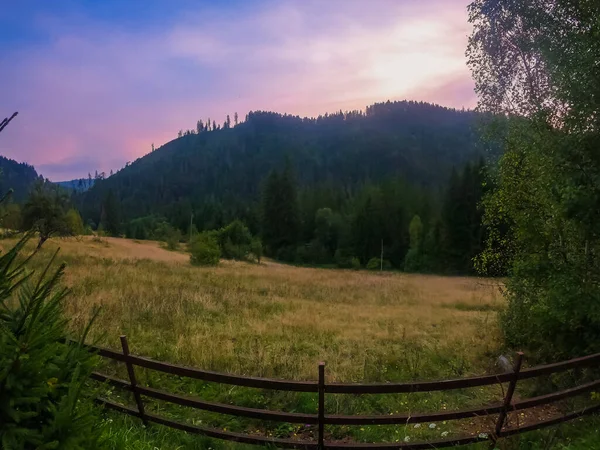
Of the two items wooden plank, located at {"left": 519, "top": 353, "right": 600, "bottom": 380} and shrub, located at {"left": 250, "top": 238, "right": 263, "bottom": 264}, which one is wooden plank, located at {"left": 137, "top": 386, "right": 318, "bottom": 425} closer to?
wooden plank, located at {"left": 519, "top": 353, "right": 600, "bottom": 380}

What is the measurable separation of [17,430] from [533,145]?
11.1 m

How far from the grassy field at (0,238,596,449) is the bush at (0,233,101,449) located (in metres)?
1.56

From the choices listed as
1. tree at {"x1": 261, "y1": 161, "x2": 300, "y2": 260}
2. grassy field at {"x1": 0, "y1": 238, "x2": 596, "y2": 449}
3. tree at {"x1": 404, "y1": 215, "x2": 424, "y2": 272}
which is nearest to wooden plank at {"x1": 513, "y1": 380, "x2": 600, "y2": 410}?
grassy field at {"x1": 0, "y1": 238, "x2": 596, "y2": 449}

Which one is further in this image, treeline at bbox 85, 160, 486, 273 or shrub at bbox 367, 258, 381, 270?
shrub at bbox 367, 258, 381, 270

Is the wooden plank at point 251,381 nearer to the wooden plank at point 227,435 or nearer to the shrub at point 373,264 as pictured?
the wooden plank at point 227,435

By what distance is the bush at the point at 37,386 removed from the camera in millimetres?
2738

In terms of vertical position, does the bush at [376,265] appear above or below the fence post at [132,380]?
below

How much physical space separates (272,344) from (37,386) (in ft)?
29.8

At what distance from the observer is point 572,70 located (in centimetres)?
838

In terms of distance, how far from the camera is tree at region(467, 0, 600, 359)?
25.4 feet

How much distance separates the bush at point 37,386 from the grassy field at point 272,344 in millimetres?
1561

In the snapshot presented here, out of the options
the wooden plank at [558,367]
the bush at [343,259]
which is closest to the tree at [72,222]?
the wooden plank at [558,367]

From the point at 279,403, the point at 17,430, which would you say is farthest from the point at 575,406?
the point at 17,430

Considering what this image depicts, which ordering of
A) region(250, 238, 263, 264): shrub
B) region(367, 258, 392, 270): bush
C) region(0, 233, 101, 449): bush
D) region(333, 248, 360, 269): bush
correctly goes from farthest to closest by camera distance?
1. region(333, 248, 360, 269): bush
2. region(367, 258, 392, 270): bush
3. region(250, 238, 263, 264): shrub
4. region(0, 233, 101, 449): bush
